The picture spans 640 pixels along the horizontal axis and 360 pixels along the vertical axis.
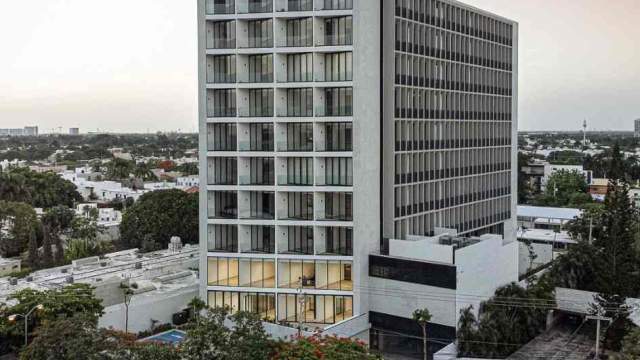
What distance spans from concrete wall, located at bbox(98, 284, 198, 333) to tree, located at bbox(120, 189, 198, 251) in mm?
23375

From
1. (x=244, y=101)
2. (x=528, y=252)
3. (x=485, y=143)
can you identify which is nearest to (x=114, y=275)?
(x=244, y=101)

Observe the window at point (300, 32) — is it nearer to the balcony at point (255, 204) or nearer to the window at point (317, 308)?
the balcony at point (255, 204)

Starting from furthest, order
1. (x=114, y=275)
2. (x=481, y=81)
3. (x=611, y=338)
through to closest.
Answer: (x=481, y=81)
(x=114, y=275)
(x=611, y=338)

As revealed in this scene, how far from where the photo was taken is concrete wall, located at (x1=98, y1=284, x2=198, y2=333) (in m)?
40.4

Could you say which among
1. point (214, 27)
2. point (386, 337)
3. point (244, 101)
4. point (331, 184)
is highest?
point (214, 27)

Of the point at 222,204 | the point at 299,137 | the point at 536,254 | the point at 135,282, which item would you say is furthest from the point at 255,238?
the point at 536,254

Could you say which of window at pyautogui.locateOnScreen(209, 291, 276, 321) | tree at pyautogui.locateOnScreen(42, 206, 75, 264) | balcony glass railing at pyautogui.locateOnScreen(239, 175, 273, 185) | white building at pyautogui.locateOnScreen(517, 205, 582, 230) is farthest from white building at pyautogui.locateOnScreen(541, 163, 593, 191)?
window at pyautogui.locateOnScreen(209, 291, 276, 321)

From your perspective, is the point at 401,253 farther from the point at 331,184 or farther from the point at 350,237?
the point at 331,184

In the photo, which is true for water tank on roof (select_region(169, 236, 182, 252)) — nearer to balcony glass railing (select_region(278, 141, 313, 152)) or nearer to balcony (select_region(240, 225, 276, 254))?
balcony (select_region(240, 225, 276, 254))

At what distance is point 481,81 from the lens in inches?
2128

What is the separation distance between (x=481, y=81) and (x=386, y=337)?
23238 mm

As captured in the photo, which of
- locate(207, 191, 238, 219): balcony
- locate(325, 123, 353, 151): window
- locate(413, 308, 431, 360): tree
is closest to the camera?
locate(413, 308, 431, 360): tree

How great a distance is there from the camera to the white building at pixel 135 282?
42.0 metres

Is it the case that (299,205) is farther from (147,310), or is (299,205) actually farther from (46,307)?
(46,307)
